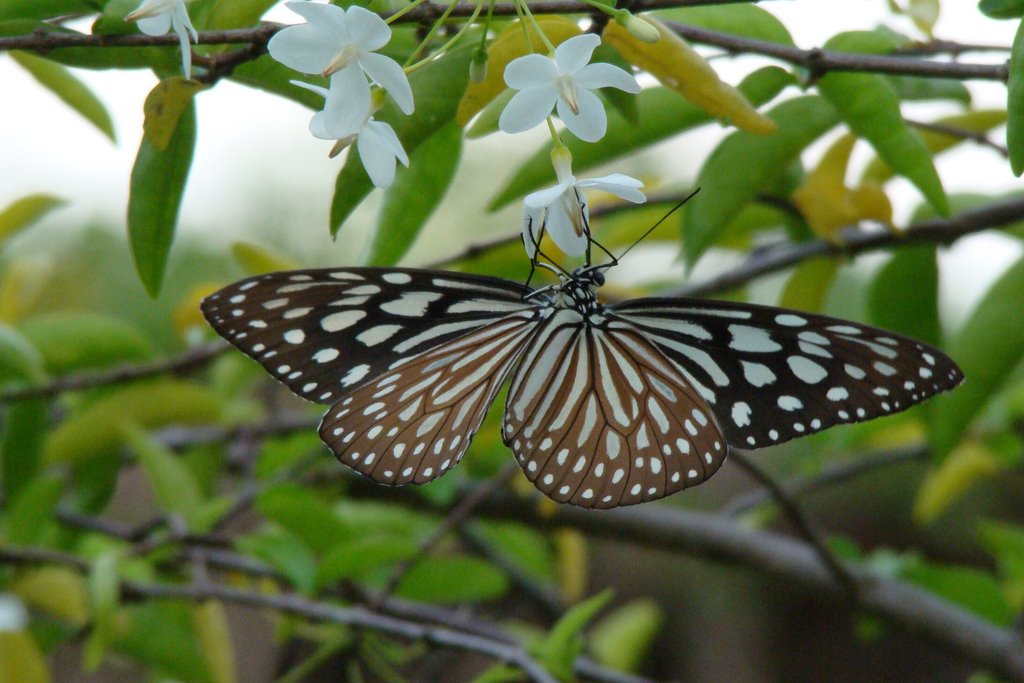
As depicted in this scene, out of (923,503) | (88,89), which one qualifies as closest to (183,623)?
(88,89)

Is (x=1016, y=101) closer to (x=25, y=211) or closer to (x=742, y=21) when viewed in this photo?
(x=742, y=21)

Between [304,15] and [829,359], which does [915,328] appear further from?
[304,15]

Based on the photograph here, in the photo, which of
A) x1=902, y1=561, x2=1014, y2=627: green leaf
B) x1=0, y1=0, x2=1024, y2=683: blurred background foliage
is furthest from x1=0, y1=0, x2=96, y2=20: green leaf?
x1=902, y1=561, x2=1014, y2=627: green leaf

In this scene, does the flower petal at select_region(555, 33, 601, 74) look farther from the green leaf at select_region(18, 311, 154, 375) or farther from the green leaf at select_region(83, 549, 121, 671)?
the green leaf at select_region(18, 311, 154, 375)

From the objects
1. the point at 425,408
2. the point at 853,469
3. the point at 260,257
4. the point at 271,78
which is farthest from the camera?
the point at 853,469

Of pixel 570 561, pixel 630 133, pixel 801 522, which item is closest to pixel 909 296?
pixel 801 522

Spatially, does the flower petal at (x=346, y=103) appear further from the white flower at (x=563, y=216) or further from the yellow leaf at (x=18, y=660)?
the yellow leaf at (x=18, y=660)
